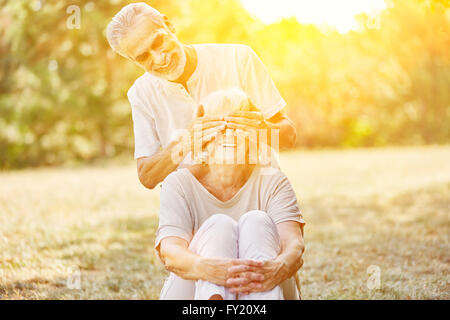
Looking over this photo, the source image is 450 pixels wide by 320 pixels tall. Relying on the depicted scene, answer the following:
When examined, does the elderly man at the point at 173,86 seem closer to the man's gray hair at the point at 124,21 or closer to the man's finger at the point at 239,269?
the man's gray hair at the point at 124,21

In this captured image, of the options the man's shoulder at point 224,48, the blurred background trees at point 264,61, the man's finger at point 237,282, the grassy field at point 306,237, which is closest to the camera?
the man's finger at point 237,282

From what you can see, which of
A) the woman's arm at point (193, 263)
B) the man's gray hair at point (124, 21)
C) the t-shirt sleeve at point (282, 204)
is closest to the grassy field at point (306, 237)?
the t-shirt sleeve at point (282, 204)

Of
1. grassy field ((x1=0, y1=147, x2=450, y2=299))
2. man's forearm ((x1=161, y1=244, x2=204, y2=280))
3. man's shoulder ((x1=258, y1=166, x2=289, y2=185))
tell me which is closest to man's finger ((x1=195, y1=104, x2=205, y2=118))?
man's shoulder ((x1=258, y1=166, x2=289, y2=185))

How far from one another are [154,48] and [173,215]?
781 mm

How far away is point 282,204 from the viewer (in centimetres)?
224

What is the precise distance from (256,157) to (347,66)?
1595 cm

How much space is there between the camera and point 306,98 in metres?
17.1

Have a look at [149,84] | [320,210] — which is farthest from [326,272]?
[320,210]

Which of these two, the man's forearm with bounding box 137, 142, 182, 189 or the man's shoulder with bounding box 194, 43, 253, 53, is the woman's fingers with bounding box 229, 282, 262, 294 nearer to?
the man's forearm with bounding box 137, 142, 182, 189

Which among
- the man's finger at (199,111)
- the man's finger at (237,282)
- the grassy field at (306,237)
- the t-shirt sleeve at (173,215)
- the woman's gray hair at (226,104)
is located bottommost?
the grassy field at (306,237)

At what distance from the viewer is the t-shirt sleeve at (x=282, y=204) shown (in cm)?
221

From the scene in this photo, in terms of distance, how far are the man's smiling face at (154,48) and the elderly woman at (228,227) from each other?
0.30 metres

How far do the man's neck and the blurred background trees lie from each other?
10550 millimetres

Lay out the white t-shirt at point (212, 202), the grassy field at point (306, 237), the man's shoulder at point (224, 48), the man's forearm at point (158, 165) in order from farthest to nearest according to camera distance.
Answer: the grassy field at point (306, 237), the man's shoulder at point (224, 48), the man's forearm at point (158, 165), the white t-shirt at point (212, 202)
